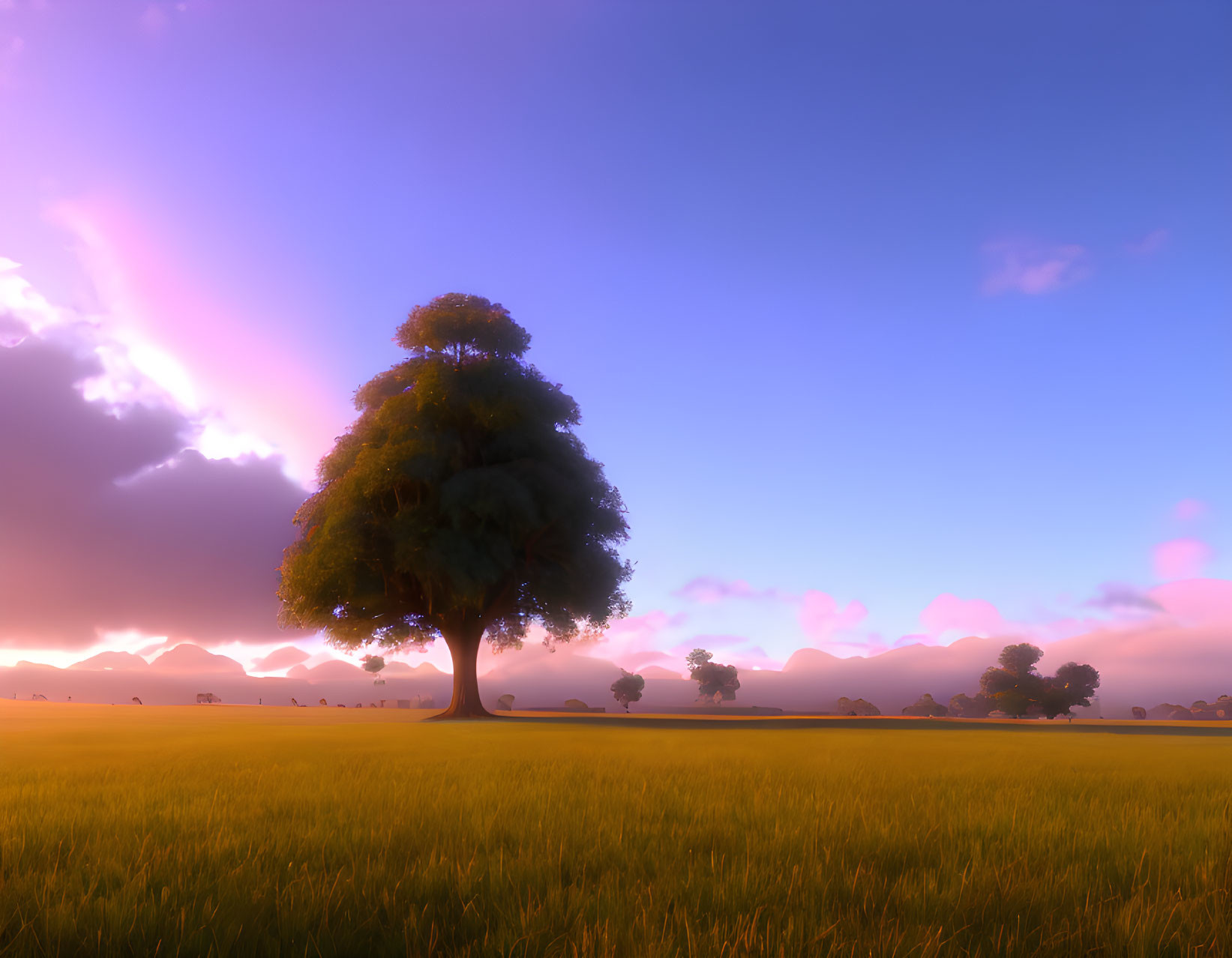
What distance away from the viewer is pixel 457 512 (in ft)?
88.7

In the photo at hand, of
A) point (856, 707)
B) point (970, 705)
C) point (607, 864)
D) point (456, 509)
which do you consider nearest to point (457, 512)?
point (456, 509)

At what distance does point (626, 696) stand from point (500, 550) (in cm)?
8638

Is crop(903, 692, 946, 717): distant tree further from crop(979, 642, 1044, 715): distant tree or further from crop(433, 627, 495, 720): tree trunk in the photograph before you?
crop(433, 627, 495, 720): tree trunk

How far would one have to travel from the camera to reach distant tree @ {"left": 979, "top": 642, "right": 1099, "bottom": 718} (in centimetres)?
7481

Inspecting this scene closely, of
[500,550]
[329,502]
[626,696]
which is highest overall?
[329,502]

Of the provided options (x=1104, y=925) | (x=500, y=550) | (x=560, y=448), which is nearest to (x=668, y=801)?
(x=1104, y=925)

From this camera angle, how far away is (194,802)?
519 centimetres

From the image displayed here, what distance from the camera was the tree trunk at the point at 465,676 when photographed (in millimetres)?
30406

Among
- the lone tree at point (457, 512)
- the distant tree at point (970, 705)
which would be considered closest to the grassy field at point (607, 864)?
the lone tree at point (457, 512)

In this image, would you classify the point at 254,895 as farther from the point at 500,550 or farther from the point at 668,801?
the point at 500,550

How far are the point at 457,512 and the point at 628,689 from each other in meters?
87.4

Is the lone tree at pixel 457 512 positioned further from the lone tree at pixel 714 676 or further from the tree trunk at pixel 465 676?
the lone tree at pixel 714 676

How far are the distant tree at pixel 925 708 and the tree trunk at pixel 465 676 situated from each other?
62.6m

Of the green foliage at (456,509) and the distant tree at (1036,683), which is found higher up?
the green foliage at (456,509)
